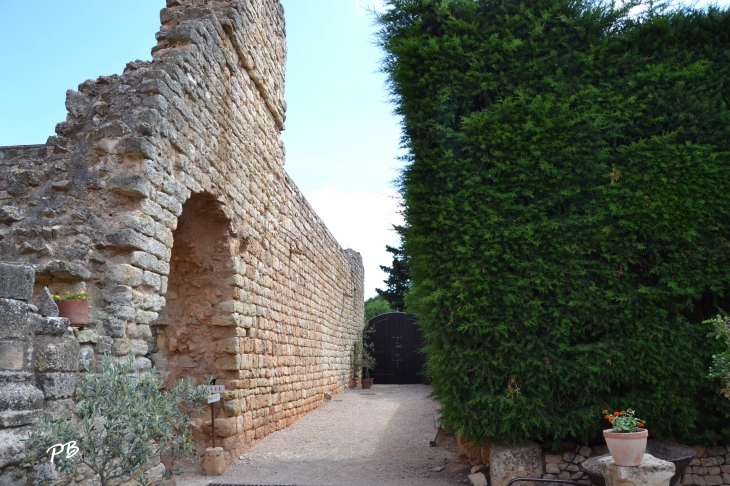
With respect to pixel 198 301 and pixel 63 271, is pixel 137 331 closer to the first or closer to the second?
pixel 63 271

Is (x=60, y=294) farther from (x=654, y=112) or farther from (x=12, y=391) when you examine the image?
(x=654, y=112)

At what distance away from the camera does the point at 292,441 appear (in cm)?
723

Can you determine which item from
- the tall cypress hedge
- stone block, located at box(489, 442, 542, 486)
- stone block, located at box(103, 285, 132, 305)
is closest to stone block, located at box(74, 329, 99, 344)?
stone block, located at box(103, 285, 132, 305)

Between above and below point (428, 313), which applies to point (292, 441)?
below

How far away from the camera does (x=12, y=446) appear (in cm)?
244

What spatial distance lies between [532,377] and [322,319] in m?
7.33

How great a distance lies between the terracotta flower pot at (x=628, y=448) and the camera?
3.79 meters

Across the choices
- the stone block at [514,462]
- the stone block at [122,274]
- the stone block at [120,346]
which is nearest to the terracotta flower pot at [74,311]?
the stone block at [120,346]

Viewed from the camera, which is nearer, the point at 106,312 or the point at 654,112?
the point at 106,312

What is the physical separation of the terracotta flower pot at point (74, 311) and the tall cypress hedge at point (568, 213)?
3.09 meters

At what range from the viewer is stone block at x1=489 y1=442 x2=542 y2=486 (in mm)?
4887

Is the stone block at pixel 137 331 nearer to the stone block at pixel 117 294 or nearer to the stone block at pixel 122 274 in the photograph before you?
the stone block at pixel 117 294

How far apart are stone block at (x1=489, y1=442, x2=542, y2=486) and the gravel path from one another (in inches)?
25.3

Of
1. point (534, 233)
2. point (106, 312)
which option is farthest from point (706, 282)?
point (106, 312)
